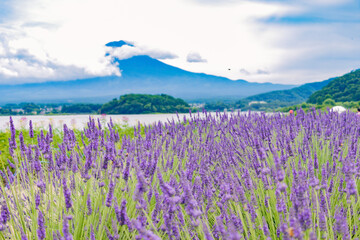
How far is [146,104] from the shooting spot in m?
34.8

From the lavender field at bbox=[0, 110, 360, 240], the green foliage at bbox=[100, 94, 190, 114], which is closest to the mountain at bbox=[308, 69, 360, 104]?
the green foliage at bbox=[100, 94, 190, 114]

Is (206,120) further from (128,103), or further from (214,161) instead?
(128,103)

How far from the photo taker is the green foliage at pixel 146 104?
33438mm

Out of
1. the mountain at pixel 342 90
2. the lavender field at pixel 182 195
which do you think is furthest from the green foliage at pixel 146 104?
the lavender field at pixel 182 195

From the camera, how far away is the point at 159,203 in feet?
6.23

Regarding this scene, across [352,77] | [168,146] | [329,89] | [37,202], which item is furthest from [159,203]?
[352,77]

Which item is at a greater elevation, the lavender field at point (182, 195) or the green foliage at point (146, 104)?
the green foliage at point (146, 104)

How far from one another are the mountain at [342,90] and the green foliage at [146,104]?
56.4 feet

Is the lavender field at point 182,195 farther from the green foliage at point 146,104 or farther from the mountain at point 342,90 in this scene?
the mountain at point 342,90

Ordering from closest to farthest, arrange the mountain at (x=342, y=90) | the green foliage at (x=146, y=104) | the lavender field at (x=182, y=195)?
the lavender field at (x=182, y=195)
the green foliage at (x=146, y=104)
the mountain at (x=342, y=90)

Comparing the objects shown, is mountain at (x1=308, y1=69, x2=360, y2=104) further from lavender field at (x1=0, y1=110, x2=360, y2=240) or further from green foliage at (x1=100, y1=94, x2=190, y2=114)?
lavender field at (x1=0, y1=110, x2=360, y2=240)

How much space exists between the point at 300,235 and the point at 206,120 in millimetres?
4128

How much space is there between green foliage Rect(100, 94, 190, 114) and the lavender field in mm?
29057

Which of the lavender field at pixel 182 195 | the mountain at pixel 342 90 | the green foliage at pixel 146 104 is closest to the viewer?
the lavender field at pixel 182 195
